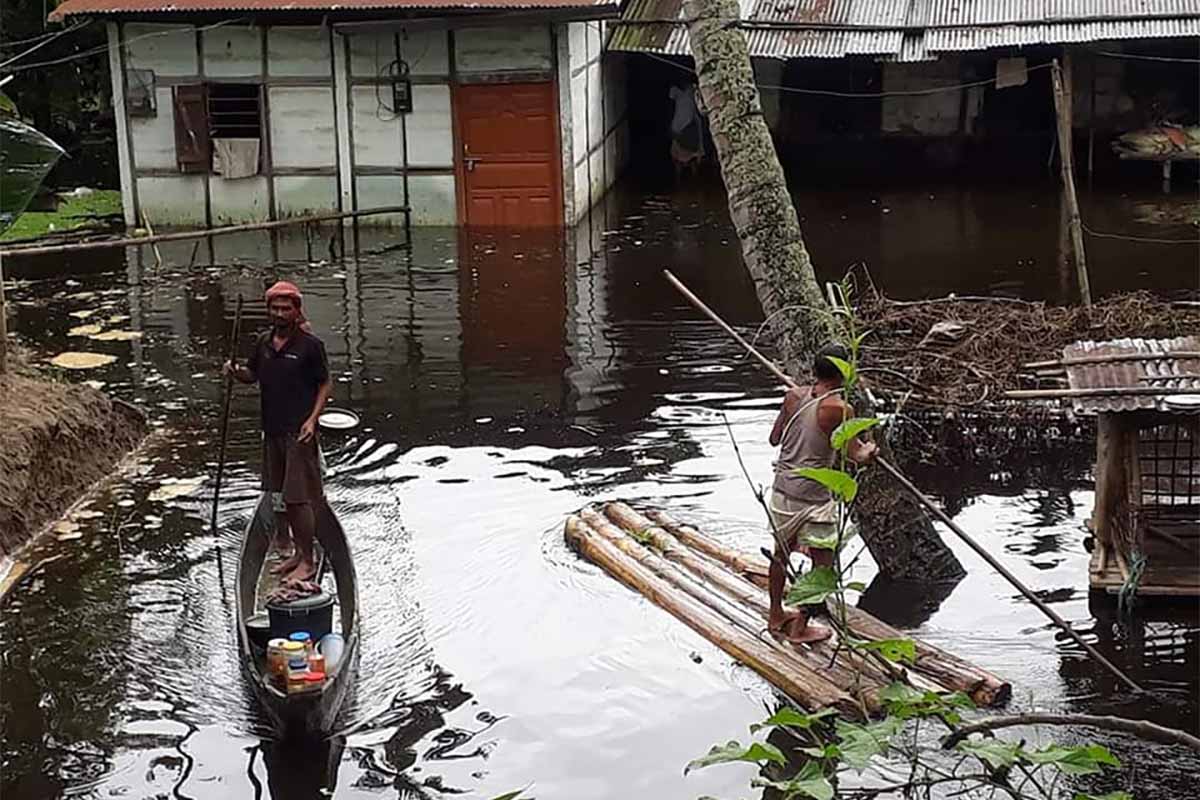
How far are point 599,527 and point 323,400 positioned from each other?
2145 millimetres

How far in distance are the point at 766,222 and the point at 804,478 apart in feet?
6.77

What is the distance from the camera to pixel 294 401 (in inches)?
340

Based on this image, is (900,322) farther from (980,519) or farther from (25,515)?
(25,515)

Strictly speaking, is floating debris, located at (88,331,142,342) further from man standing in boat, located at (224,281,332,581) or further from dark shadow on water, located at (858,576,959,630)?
dark shadow on water, located at (858,576,959,630)

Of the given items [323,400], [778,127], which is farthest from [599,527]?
[778,127]

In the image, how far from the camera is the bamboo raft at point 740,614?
759 cm

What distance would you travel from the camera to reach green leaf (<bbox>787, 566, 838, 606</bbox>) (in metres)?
4.43

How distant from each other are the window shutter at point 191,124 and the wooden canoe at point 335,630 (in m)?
13.0

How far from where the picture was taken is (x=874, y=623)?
828 centimetres

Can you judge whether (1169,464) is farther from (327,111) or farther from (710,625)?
(327,111)

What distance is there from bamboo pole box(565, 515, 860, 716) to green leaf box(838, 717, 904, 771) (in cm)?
322

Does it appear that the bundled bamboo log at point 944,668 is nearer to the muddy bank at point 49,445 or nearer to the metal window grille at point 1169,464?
the metal window grille at point 1169,464

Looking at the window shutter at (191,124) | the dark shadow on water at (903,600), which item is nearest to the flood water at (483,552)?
the dark shadow on water at (903,600)

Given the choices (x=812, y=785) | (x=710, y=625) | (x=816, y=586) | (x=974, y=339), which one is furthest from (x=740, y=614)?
(x=812, y=785)
